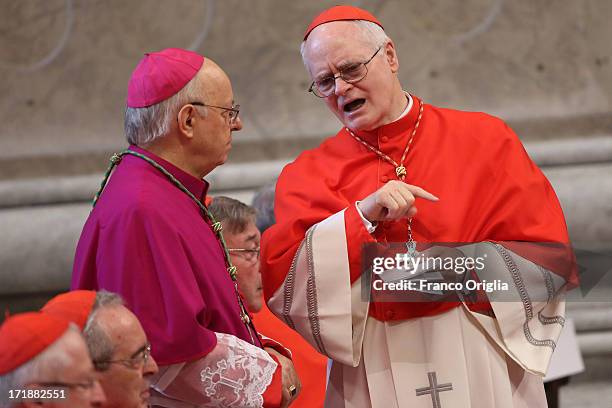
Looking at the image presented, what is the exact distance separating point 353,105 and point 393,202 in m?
0.55

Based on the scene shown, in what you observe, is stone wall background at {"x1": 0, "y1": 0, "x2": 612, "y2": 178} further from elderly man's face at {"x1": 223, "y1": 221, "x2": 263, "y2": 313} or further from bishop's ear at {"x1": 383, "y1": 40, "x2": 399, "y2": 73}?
bishop's ear at {"x1": 383, "y1": 40, "x2": 399, "y2": 73}

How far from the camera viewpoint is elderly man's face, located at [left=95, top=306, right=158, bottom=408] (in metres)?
2.78

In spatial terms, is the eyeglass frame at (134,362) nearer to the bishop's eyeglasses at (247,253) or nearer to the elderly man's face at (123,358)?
the elderly man's face at (123,358)

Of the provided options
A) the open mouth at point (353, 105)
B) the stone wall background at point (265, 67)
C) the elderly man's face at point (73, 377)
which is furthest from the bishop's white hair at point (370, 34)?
the stone wall background at point (265, 67)

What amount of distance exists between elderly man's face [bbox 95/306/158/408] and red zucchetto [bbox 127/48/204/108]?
751 millimetres

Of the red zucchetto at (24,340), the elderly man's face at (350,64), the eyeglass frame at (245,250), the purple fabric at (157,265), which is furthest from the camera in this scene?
the eyeglass frame at (245,250)

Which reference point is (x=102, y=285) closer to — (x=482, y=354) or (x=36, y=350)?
(x=36, y=350)

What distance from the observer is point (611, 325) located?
629 cm

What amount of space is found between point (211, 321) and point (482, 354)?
88cm

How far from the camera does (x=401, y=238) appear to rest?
347 cm

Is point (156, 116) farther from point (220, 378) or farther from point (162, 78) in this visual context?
point (220, 378)

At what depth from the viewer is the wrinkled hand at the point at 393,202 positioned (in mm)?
3180

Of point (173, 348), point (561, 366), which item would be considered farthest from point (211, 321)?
point (561, 366)

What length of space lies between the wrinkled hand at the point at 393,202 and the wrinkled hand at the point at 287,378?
1.84 feet
